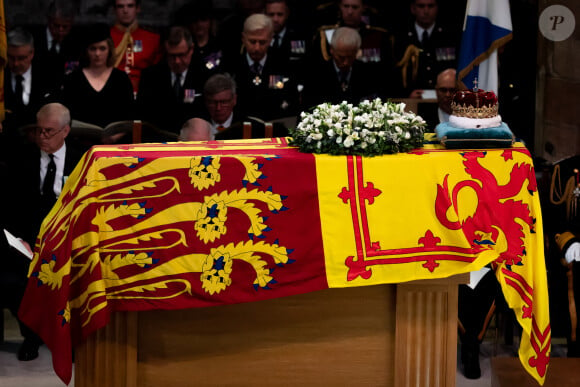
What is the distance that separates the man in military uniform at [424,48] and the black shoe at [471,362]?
260 centimetres

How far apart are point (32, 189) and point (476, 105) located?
9.08ft

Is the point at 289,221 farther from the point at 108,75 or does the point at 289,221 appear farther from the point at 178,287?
the point at 108,75

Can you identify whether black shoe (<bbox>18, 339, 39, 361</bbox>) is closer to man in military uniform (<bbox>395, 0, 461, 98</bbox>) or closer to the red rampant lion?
the red rampant lion

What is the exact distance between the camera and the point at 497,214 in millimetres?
4957

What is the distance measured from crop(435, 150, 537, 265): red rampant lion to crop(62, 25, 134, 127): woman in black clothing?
3.24 metres

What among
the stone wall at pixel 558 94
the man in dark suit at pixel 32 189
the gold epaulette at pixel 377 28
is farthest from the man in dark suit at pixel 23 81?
the stone wall at pixel 558 94

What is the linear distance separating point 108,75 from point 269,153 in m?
2.93

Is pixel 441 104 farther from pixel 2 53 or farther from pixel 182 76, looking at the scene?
pixel 2 53

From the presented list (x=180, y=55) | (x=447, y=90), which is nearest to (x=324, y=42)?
(x=180, y=55)

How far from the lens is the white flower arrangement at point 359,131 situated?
496 centimetres

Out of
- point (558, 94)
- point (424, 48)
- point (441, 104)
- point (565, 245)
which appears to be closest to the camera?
point (565, 245)

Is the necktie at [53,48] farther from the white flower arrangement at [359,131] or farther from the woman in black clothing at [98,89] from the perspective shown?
the white flower arrangement at [359,131]

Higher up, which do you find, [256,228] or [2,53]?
[2,53]

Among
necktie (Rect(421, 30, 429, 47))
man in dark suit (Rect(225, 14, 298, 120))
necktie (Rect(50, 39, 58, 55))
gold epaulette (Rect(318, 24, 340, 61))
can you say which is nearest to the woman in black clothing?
necktie (Rect(50, 39, 58, 55))
